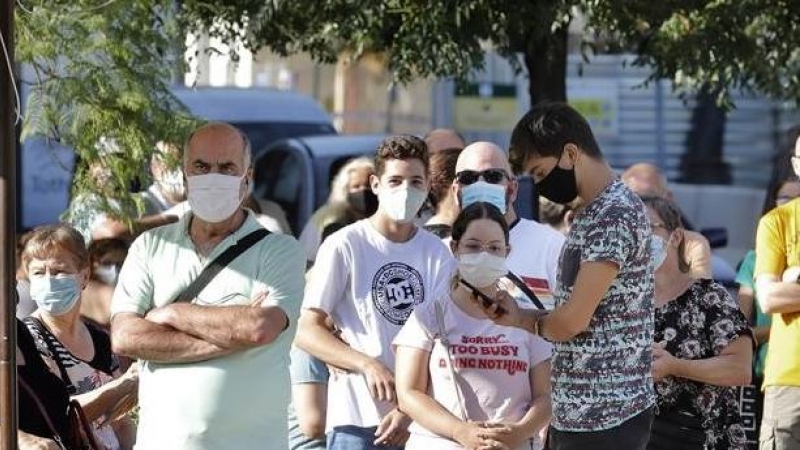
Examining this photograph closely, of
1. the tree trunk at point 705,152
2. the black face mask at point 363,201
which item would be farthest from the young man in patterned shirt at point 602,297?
the tree trunk at point 705,152

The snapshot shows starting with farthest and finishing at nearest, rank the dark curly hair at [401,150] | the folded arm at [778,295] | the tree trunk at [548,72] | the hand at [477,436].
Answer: the tree trunk at [548,72] → the folded arm at [778,295] → the dark curly hair at [401,150] → the hand at [477,436]

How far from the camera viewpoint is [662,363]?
6.80 m

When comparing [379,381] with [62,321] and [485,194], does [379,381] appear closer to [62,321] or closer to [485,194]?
[485,194]

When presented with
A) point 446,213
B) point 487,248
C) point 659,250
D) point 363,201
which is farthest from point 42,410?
point 363,201

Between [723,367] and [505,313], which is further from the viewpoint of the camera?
[723,367]

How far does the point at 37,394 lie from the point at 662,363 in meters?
2.29

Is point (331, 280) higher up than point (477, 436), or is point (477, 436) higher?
point (331, 280)

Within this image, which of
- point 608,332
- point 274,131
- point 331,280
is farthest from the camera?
point 274,131

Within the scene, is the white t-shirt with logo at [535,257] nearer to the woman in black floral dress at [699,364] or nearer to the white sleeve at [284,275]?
the woman in black floral dress at [699,364]

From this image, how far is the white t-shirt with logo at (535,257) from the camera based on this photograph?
6832 mm

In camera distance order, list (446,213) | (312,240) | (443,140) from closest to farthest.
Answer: (446,213) → (443,140) → (312,240)

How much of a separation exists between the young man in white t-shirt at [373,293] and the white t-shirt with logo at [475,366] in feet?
1.64

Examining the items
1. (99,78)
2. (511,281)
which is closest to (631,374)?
(511,281)

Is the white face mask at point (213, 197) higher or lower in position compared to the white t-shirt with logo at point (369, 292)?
higher
